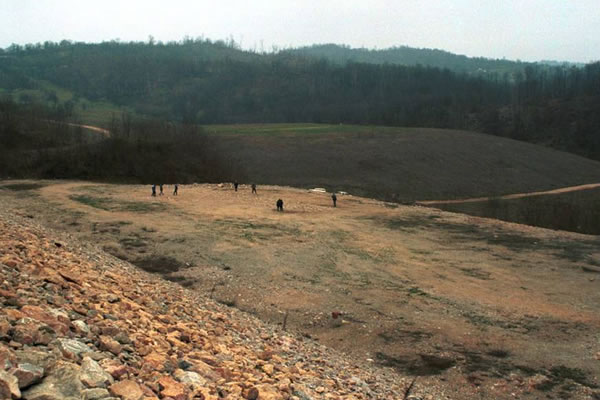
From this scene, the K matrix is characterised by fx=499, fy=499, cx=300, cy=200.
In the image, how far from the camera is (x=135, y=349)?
8.99 metres

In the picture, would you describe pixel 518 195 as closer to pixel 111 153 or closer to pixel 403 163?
pixel 403 163

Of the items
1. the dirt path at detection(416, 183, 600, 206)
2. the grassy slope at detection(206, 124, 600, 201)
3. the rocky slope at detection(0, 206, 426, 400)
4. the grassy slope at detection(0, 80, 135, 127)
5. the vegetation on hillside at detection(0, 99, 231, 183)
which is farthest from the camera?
the grassy slope at detection(0, 80, 135, 127)

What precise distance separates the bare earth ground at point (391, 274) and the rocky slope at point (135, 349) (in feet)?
10.1

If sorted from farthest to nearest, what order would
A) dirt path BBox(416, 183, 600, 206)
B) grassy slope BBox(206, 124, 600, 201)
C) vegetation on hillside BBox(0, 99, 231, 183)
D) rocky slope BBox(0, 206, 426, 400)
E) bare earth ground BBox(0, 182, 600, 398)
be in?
grassy slope BBox(206, 124, 600, 201) → dirt path BBox(416, 183, 600, 206) → vegetation on hillside BBox(0, 99, 231, 183) → bare earth ground BBox(0, 182, 600, 398) → rocky slope BBox(0, 206, 426, 400)

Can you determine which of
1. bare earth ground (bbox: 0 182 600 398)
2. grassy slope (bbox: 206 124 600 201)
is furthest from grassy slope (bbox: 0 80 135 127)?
bare earth ground (bbox: 0 182 600 398)

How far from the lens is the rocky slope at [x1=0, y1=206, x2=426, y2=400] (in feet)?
23.3

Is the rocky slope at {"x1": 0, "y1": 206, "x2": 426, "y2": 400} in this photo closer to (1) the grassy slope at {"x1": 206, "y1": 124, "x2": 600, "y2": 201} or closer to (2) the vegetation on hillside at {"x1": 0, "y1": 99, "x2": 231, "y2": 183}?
(2) the vegetation on hillside at {"x1": 0, "y1": 99, "x2": 231, "y2": 183}

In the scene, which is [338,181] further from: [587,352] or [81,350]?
[81,350]

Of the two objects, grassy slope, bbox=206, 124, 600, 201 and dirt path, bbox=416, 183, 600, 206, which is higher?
grassy slope, bbox=206, 124, 600, 201

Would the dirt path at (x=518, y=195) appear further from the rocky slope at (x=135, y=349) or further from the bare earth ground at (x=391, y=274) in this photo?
the rocky slope at (x=135, y=349)

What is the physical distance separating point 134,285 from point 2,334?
8.23 meters

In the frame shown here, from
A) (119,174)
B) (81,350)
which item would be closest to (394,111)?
(119,174)

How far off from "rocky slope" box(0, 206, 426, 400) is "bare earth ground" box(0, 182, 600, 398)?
3.08m

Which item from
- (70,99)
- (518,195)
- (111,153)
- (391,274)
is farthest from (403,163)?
(70,99)
